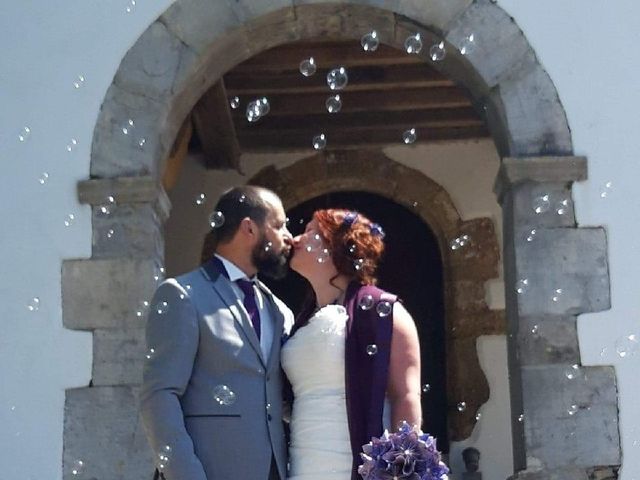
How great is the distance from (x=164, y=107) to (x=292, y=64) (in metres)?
1.57

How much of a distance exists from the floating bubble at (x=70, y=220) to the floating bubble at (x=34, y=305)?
0.99ft

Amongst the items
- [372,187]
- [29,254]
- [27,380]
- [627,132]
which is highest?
[372,187]

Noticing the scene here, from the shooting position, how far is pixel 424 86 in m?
7.22

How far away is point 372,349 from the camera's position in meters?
3.58

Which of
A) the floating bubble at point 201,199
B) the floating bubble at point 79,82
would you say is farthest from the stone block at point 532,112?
the floating bubble at point 201,199

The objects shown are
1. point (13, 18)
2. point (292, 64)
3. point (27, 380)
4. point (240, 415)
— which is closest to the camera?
point (240, 415)

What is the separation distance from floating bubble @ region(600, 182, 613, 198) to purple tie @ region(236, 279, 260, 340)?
6.76 ft

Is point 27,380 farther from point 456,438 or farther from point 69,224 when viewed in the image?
point 456,438

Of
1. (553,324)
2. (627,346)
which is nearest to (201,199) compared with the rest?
(553,324)

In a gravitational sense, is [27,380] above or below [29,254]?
below

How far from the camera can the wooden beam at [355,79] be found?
7098 millimetres

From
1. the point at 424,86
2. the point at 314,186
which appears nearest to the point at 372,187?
the point at 314,186

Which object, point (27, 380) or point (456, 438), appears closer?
point (27, 380)

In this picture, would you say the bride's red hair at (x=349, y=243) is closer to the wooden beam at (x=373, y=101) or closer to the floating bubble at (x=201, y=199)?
the wooden beam at (x=373, y=101)
